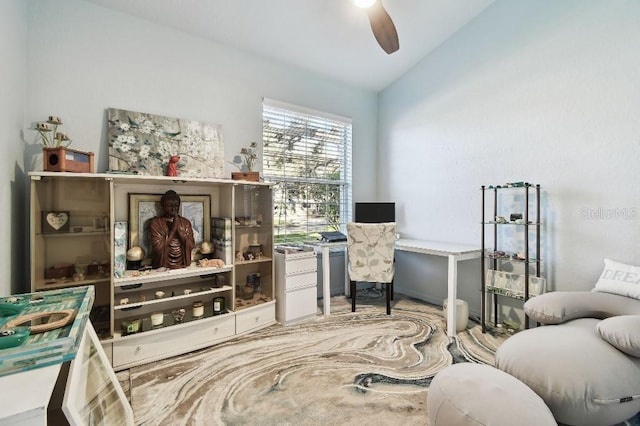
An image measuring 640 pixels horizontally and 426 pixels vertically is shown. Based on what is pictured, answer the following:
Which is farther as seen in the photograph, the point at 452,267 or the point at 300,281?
the point at 300,281

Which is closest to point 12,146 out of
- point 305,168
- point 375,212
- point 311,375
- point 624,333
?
Result: point 311,375

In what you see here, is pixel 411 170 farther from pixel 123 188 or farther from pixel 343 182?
pixel 123 188

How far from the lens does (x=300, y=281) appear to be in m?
2.95

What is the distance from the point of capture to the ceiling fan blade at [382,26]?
5.82 feet

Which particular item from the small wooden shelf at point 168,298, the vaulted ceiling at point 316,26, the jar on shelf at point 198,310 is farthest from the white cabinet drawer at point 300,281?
the vaulted ceiling at point 316,26

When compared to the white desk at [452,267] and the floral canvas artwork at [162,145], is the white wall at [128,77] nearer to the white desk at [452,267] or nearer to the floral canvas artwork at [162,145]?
the floral canvas artwork at [162,145]

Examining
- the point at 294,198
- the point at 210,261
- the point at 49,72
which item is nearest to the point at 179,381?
the point at 210,261

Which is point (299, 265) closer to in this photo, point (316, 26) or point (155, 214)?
point (155, 214)

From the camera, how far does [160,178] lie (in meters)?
2.25

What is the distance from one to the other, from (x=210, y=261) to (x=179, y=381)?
0.93 metres

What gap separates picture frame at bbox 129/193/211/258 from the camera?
239 cm

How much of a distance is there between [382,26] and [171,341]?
270cm

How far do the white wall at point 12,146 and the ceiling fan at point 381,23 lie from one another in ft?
6.70

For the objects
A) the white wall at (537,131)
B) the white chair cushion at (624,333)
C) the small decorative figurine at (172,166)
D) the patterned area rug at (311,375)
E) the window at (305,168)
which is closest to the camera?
the white chair cushion at (624,333)
